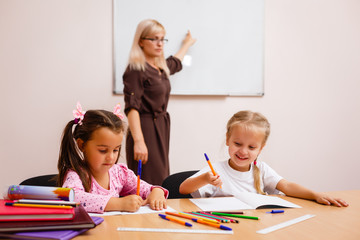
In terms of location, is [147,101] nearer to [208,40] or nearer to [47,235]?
[208,40]

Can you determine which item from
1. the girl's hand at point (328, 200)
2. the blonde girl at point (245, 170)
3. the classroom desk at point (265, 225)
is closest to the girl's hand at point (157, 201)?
the classroom desk at point (265, 225)

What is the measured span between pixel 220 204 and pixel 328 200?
1.44 feet

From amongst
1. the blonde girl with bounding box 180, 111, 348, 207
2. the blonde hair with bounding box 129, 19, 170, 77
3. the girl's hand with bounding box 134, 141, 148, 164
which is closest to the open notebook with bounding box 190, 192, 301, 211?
the blonde girl with bounding box 180, 111, 348, 207

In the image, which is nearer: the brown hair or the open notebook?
the open notebook

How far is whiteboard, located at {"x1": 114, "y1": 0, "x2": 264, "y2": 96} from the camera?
268 centimetres

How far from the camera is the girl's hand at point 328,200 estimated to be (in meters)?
1.32

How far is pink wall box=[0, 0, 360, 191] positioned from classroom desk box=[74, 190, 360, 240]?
1.62m

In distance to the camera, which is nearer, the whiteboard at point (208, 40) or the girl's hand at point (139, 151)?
the girl's hand at point (139, 151)

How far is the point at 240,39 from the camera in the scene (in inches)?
120

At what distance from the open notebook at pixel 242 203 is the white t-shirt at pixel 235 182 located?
13cm

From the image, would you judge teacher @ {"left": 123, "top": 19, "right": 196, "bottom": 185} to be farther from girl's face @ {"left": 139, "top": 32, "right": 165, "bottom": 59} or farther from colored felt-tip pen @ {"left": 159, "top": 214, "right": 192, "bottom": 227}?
colored felt-tip pen @ {"left": 159, "top": 214, "right": 192, "bottom": 227}

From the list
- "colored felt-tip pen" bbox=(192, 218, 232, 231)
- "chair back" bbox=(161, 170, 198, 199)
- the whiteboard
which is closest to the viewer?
"colored felt-tip pen" bbox=(192, 218, 232, 231)

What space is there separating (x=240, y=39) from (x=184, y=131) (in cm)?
96

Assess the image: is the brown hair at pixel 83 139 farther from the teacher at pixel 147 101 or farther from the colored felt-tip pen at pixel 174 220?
the teacher at pixel 147 101
